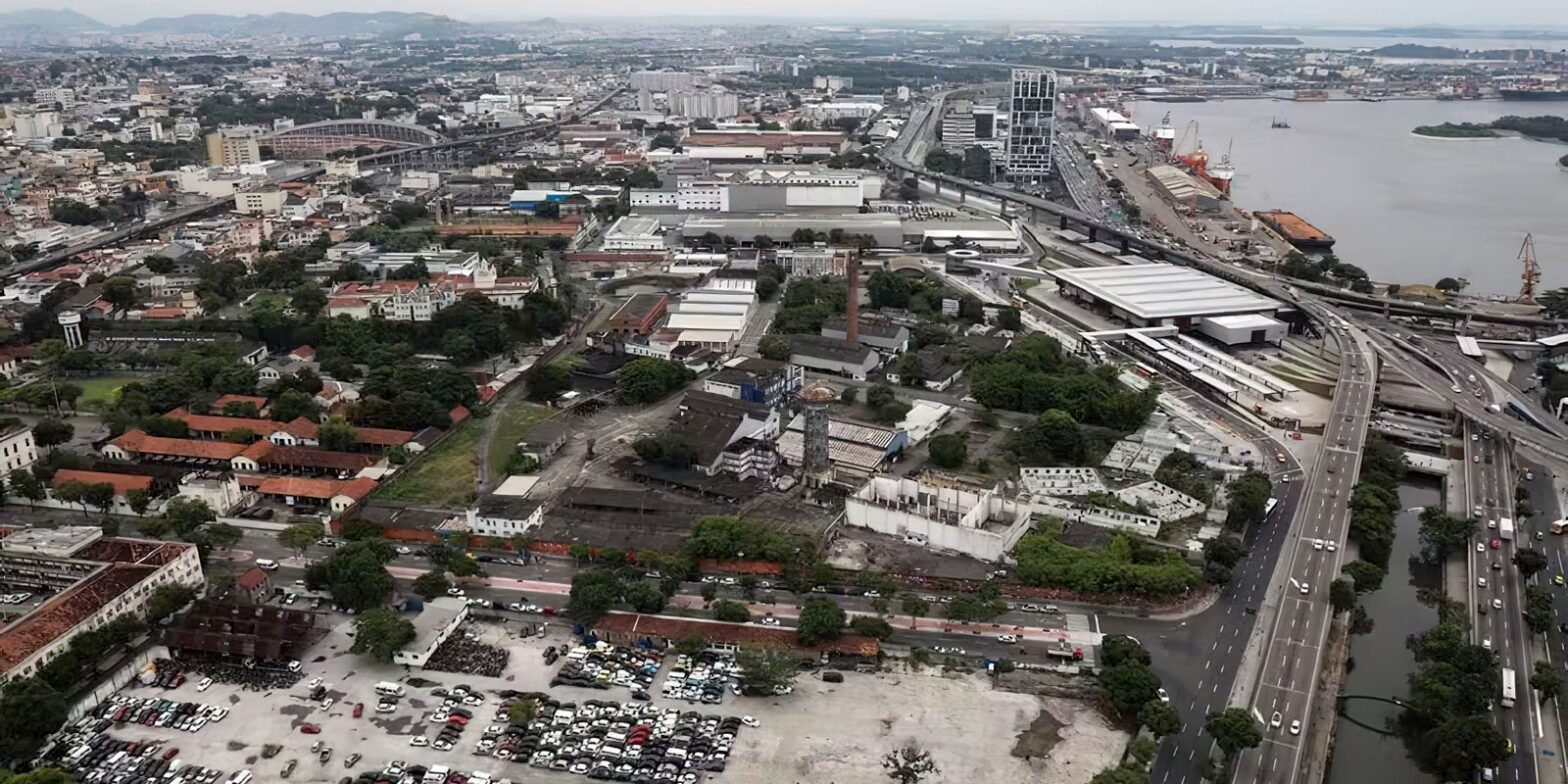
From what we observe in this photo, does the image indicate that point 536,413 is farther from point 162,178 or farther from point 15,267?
point 162,178

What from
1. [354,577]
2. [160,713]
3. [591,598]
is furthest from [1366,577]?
[160,713]

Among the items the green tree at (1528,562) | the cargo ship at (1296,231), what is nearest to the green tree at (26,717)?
the green tree at (1528,562)

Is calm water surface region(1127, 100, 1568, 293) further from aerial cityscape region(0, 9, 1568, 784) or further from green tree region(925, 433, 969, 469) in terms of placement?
green tree region(925, 433, 969, 469)

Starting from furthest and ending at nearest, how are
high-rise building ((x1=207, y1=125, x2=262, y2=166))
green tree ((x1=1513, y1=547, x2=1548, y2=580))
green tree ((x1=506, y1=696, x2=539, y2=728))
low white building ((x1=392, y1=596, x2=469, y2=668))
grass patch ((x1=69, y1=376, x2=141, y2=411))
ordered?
high-rise building ((x1=207, y1=125, x2=262, y2=166))
grass patch ((x1=69, y1=376, x2=141, y2=411))
green tree ((x1=1513, y1=547, x2=1548, y2=580))
low white building ((x1=392, y1=596, x2=469, y2=668))
green tree ((x1=506, y1=696, x2=539, y2=728))

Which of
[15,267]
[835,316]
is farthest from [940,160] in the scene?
[15,267]

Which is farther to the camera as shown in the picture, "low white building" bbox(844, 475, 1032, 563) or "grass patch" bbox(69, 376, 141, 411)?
"grass patch" bbox(69, 376, 141, 411)

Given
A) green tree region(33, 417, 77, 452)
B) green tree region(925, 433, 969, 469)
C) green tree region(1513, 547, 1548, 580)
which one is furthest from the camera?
green tree region(33, 417, 77, 452)

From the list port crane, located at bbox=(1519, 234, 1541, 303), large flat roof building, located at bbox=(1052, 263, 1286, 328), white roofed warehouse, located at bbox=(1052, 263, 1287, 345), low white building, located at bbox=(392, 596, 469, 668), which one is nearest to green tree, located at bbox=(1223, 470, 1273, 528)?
white roofed warehouse, located at bbox=(1052, 263, 1287, 345)
